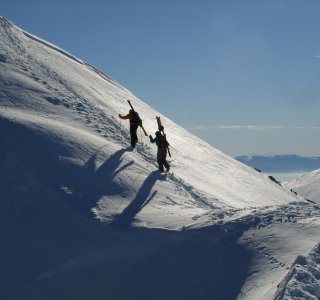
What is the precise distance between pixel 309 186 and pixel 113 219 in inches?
4844

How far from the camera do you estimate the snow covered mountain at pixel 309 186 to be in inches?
4740

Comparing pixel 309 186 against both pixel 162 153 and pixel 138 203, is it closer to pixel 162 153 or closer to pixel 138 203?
pixel 162 153

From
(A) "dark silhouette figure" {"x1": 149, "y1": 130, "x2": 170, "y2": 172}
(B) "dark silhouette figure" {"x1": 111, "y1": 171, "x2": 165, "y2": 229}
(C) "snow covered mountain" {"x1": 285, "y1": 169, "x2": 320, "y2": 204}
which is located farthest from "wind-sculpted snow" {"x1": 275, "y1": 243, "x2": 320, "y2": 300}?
(C) "snow covered mountain" {"x1": 285, "y1": 169, "x2": 320, "y2": 204}

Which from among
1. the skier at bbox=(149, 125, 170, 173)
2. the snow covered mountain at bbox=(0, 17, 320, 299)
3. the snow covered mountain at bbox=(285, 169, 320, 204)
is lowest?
the snow covered mountain at bbox=(0, 17, 320, 299)

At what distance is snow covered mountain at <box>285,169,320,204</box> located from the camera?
120400 millimetres

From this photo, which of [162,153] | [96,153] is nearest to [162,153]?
[162,153]

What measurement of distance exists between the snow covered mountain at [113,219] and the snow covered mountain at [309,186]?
96.1 m

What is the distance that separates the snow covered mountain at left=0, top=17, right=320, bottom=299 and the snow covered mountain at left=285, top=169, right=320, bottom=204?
96.1 meters

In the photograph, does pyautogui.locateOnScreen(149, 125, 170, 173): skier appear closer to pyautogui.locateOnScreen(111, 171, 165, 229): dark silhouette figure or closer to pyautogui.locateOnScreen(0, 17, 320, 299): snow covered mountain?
pyautogui.locateOnScreen(0, 17, 320, 299): snow covered mountain

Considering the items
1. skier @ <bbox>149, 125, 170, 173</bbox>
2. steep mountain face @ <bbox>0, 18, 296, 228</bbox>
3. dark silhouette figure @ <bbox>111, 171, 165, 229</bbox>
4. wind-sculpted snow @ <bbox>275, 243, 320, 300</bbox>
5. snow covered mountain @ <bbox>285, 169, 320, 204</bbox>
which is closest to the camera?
wind-sculpted snow @ <bbox>275, 243, 320, 300</bbox>

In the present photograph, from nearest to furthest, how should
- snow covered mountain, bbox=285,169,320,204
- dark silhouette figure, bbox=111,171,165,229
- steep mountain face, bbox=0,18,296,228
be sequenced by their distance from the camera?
1. dark silhouette figure, bbox=111,171,165,229
2. steep mountain face, bbox=0,18,296,228
3. snow covered mountain, bbox=285,169,320,204

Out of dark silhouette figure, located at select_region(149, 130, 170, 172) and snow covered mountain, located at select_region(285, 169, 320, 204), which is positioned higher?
snow covered mountain, located at select_region(285, 169, 320, 204)

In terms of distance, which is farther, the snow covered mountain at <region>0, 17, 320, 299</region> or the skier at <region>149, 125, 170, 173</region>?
the skier at <region>149, 125, 170, 173</region>

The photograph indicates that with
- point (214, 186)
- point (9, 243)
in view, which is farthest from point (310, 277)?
point (214, 186)
